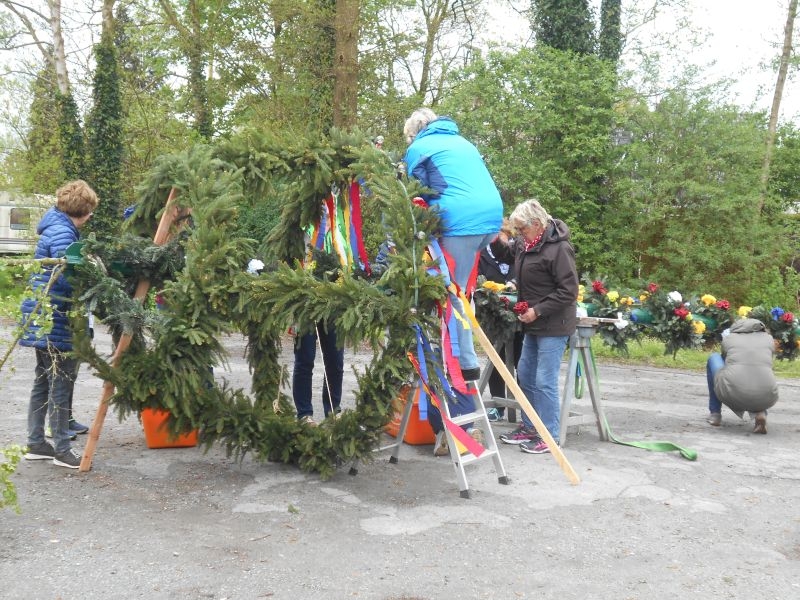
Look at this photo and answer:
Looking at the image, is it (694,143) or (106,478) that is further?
(694,143)

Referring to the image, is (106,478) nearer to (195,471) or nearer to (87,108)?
(195,471)

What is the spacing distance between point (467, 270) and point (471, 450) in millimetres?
1149

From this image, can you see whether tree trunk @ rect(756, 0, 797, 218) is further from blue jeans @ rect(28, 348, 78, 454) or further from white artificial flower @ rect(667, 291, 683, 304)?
blue jeans @ rect(28, 348, 78, 454)

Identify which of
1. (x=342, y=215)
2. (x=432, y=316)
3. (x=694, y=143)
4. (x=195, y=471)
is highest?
(x=694, y=143)

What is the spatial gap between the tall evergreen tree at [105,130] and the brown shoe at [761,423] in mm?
13499

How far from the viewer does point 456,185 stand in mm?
4805

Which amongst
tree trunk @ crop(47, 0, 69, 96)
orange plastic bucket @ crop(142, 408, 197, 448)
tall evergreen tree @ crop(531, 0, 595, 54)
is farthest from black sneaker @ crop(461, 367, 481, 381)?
tall evergreen tree @ crop(531, 0, 595, 54)

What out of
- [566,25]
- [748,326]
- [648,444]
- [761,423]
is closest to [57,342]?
[648,444]

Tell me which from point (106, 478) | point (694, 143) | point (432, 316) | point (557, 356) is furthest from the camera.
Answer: point (694, 143)

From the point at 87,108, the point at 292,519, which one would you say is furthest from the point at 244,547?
the point at 87,108

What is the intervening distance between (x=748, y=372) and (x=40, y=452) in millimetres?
5507

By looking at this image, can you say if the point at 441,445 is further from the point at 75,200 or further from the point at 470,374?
the point at 75,200

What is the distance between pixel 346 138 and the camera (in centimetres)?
518

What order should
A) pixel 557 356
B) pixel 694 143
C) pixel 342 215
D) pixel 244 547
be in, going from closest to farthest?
1. pixel 244 547
2. pixel 342 215
3. pixel 557 356
4. pixel 694 143
